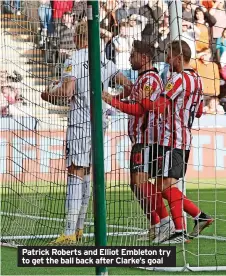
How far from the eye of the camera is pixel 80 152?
29.8 feet

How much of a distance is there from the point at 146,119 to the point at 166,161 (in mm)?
461

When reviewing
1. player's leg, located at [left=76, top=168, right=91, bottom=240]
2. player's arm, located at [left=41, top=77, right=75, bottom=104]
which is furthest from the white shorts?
player's arm, located at [left=41, top=77, right=75, bottom=104]

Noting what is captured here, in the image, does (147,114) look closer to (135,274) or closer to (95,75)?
(135,274)

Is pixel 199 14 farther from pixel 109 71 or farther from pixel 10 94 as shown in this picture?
pixel 109 71

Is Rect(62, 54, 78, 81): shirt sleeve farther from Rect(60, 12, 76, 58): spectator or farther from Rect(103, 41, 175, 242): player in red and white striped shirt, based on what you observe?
Rect(103, 41, 175, 242): player in red and white striped shirt

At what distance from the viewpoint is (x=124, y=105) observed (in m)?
8.25

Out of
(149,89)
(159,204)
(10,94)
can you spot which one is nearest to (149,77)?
(149,89)

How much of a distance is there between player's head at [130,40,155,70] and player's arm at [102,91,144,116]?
0.44 m

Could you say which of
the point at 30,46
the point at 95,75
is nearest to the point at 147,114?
the point at 30,46

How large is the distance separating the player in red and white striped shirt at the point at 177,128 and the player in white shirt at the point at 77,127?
46cm

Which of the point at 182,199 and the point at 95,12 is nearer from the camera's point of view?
the point at 95,12

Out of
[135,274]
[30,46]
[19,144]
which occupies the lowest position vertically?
[135,274]

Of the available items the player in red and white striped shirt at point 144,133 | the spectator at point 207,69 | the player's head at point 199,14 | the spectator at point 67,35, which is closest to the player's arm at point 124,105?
the player in red and white striped shirt at point 144,133

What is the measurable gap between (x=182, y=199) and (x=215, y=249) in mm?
581
